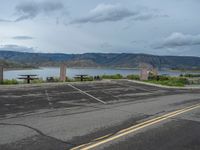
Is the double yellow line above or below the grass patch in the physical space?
below

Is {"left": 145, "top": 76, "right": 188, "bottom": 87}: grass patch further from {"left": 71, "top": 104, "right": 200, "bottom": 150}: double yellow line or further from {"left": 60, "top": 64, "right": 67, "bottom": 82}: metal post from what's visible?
{"left": 71, "top": 104, "right": 200, "bottom": 150}: double yellow line

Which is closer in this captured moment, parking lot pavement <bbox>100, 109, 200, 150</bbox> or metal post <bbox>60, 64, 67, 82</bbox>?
parking lot pavement <bbox>100, 109, 200, 150</bbox>

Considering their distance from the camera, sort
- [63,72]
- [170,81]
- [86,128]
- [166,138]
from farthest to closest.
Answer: [170,81] → [63,72] → [86,128] → [166,138]

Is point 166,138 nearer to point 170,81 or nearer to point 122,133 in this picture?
point 122,133

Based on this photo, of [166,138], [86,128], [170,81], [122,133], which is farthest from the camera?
[170,81]

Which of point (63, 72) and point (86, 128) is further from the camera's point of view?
point (63, 72)

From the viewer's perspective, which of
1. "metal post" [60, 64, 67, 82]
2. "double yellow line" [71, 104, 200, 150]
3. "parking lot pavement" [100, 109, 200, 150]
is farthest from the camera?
"metal post" [60, 64, 67, 82]

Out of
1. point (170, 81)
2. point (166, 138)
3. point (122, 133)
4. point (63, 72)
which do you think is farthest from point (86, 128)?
point (170, 81)

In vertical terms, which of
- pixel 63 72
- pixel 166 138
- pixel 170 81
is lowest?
pixel 166 138

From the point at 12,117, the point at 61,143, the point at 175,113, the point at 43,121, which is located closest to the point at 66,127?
the point at 43,121

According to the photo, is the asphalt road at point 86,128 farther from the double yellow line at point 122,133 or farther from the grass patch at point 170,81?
the grass patch at point 170,81

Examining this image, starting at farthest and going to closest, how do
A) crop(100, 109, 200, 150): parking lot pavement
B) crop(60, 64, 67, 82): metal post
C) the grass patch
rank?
the grass patch → crop(60, 64, 67, 82): metal post → crop(100, 109, 200, 150): parking lot pavement

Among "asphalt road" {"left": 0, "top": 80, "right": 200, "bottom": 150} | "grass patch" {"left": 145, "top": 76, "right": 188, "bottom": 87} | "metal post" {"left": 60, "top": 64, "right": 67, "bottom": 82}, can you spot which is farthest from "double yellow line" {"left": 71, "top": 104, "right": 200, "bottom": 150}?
Result: "grass patch" {"left": 145, "top": 76, "right": 188, "bottom": 87}

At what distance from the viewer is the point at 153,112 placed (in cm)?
1347
